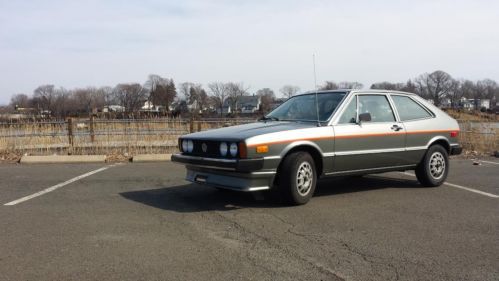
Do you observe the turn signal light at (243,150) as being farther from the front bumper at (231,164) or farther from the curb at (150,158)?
the curb at (150,158)

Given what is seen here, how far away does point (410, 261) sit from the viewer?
4145 millimetres

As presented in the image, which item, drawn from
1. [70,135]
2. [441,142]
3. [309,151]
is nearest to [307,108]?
[309,151]

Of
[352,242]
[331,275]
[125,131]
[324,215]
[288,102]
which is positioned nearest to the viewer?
[331,275]

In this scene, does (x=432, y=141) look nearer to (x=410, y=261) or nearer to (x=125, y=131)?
(x=410, y=261)

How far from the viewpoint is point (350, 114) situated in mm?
6969

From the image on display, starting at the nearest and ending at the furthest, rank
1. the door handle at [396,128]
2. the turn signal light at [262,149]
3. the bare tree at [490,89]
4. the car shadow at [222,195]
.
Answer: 1. the turn signal light at [262,149]
2. the car shadow at [222,195]
3. the door handle at [396,128]
4. the bare tree at [490,89]

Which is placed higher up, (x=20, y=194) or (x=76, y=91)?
(x=76, y=91)

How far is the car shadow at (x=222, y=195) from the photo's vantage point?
21.1ft

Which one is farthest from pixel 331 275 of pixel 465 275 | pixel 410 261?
pixel 465 275

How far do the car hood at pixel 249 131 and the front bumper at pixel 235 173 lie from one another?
0.30 meters

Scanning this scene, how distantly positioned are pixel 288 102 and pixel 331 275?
14.4ft

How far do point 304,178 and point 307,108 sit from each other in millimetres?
1373

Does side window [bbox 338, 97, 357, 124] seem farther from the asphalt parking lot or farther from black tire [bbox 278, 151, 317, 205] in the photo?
the asphalt parking lot

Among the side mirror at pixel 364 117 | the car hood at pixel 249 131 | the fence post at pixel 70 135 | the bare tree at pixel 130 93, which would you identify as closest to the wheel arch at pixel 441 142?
the side mirror at pixel 364 117
